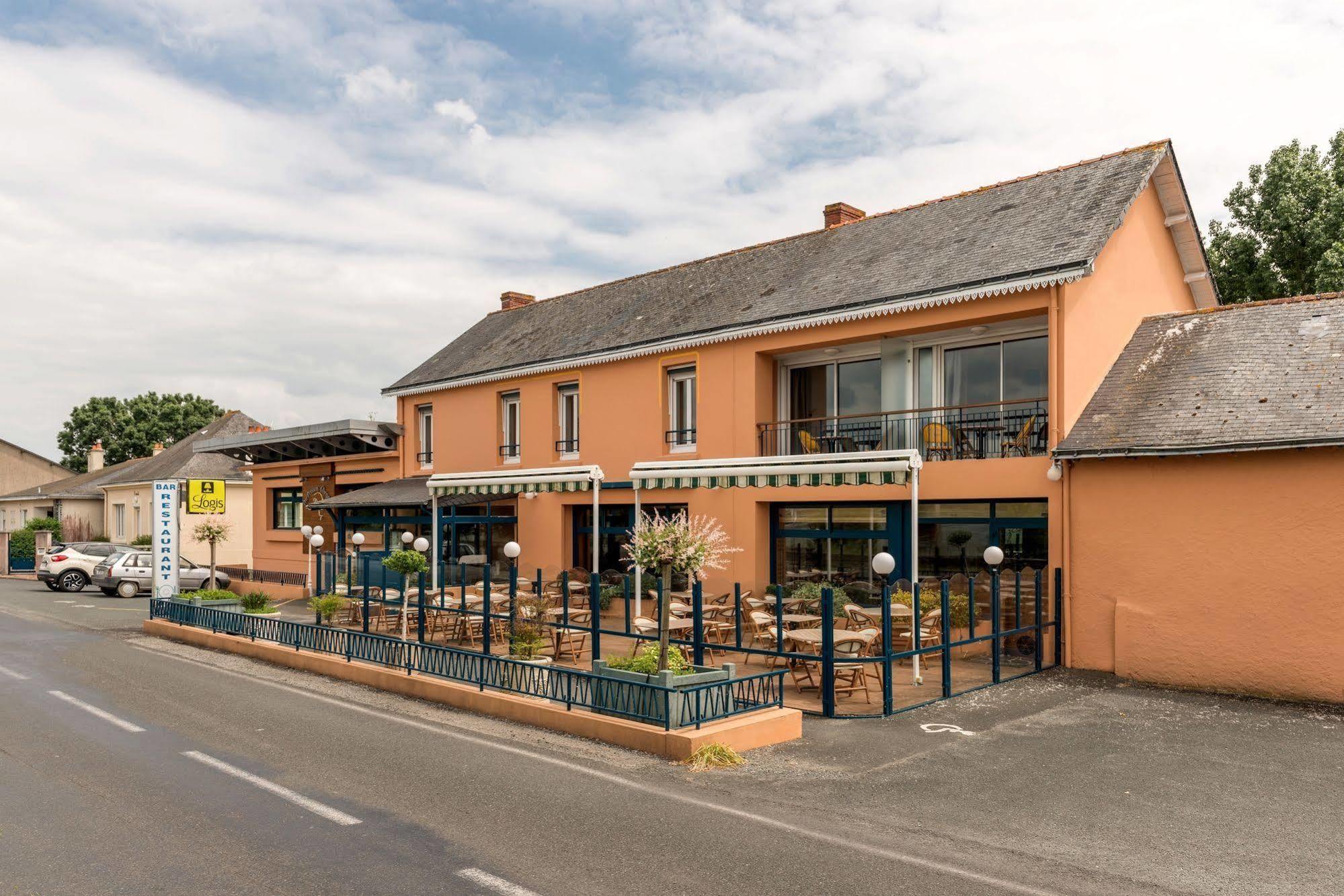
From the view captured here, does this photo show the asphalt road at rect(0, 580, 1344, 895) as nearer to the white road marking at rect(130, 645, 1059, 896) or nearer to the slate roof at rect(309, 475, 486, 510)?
the white road marking at rect(130, 645, 1059, 896)

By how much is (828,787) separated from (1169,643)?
6916 mm

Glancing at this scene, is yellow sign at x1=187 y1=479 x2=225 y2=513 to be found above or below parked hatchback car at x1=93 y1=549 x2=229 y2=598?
above

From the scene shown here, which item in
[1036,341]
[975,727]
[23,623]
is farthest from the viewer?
[23,623]

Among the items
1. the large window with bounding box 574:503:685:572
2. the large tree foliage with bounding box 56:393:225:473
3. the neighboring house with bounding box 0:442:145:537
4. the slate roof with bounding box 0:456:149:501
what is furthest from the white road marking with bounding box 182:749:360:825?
the large tree foliage with bounding box 56:393:225:473

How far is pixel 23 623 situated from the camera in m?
20.7

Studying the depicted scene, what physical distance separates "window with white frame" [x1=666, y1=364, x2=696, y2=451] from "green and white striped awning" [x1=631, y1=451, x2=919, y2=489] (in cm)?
191

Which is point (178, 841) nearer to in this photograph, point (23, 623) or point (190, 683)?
point (190, 683)

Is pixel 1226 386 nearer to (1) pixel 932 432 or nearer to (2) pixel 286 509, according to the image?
(1) pixel 932 432

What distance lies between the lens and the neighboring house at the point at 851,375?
49.2 ft

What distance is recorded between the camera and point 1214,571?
12383mm

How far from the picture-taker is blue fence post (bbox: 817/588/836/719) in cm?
1040

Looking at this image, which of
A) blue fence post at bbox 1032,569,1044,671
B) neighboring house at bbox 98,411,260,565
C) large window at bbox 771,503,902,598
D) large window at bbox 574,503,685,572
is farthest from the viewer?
neighboring house at bbox 98,411,260,565

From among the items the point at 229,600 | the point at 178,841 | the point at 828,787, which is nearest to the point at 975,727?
the point at 828,787

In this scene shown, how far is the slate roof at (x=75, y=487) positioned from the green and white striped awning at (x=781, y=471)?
3591 cm
